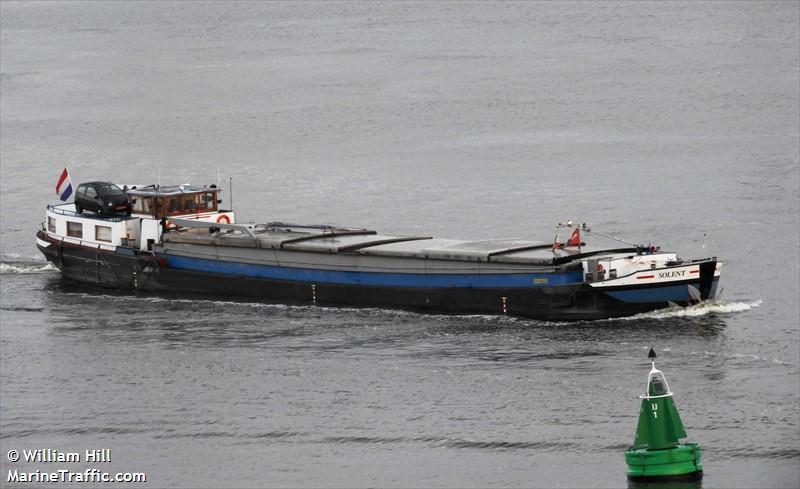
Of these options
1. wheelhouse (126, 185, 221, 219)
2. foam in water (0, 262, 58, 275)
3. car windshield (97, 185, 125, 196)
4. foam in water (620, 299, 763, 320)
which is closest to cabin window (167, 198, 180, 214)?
wheelhouse (126, 185, 221, 219)

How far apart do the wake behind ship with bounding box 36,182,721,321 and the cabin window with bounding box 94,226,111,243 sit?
2.1 inches

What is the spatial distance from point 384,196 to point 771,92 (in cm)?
4926

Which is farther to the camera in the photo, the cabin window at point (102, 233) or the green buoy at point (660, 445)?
the cabin window at point (102, 233)

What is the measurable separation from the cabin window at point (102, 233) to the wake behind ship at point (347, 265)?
0.18 feet

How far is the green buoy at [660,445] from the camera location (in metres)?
37.8

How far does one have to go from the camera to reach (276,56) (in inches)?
6811

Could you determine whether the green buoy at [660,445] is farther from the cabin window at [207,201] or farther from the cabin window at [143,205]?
the cabin window at [143,205]

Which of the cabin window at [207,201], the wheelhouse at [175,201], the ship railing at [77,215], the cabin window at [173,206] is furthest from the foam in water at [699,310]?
the ship railing at [77,215]

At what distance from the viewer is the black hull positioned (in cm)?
6500

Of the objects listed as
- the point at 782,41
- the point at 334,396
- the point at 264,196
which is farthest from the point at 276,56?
the point at 334,396

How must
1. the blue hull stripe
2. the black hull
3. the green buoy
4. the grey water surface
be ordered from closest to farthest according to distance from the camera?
the green buoy, the grey water surface, the black hull, the blue hull stripe

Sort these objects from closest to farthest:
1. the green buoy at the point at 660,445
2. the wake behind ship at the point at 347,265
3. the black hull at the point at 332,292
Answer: the green buoy at the point at 660,445 < the wake behind ship at the point at 347,265 < the black hull at the point at 332,292

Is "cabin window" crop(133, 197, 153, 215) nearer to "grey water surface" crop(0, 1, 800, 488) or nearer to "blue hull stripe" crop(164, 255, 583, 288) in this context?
"blue hull stripe" crop(164, 255, 583, 288)

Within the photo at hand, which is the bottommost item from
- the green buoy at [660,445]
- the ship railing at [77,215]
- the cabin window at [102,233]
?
the green buoy at [660,445]
